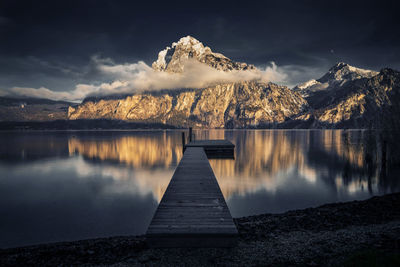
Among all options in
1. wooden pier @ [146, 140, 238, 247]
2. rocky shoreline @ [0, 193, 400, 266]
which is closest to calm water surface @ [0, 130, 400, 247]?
rocky shoreline @ [0, 193, 400, 266]

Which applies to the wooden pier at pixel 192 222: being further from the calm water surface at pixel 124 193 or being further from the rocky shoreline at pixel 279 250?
the calm water surface at pixel 124 193

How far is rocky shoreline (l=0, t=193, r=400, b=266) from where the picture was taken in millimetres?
6871

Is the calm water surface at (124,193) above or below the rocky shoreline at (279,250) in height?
below

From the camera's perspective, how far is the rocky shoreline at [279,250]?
6871 mm

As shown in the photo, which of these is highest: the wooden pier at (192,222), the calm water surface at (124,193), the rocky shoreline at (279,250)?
the wooden pier at (192,222)

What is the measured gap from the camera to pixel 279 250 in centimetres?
776

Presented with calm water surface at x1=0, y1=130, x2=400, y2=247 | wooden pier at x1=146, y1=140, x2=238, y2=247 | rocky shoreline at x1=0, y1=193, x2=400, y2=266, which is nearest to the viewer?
rocky shoreline at x1=0, y1=193, x2=400, y2=266

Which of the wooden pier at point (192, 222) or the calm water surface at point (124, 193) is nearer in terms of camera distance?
the wooden pier at point (192, 222)

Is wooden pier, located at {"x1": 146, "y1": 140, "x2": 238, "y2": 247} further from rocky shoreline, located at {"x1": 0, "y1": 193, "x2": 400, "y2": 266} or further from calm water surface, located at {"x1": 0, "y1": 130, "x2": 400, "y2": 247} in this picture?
calm water surface, located at {"x1": 0, "y1": 130, "x2": 400, "y2": 247}

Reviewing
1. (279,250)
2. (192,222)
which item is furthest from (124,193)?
(279,250)

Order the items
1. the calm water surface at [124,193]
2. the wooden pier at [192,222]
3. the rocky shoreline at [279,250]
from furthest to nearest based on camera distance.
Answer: the calm water surface at [124,193] → the wooden pier at [192,222] → the rocky shoreline at [279,250]

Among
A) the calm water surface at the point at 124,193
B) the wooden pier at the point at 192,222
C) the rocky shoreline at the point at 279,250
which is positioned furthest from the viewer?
the calm water surface at the point at 124,193

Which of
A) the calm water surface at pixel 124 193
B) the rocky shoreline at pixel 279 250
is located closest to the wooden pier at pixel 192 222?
→ the rocky shoreline at pixel 279 250

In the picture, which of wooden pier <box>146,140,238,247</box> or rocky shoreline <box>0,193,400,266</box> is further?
wooden pier <box>146,140,238,247</box>
